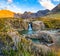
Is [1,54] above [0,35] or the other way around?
the other way around

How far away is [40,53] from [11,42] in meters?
4.45

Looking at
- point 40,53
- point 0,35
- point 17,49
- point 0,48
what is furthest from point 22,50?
point 0,35

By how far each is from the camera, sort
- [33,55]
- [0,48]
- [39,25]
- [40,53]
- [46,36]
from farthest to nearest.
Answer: [39,25], [46,36], [0,48], [40,53], [33,55]

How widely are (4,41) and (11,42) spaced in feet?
5.07

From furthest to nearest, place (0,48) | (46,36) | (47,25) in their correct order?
1. (47,25)
2. (46,36)
3. (0,48)

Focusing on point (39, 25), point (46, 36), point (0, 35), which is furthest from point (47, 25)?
point (0, 35)

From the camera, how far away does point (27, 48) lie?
83.5 ft

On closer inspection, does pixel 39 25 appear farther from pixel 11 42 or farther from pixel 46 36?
pixel 11 42

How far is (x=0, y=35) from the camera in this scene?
3020 cm

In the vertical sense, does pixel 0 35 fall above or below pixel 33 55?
above

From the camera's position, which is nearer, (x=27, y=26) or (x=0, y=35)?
(x=0, y=35)

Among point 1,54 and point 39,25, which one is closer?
point 1,54

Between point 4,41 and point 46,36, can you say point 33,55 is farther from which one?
point 46,36

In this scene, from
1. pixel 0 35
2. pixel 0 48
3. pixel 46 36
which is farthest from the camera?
pixel 46 36
